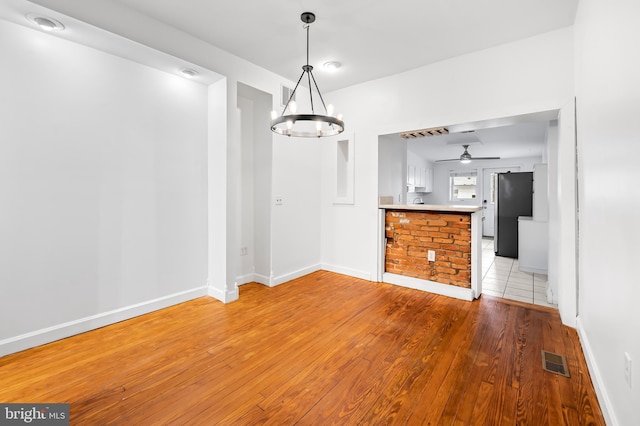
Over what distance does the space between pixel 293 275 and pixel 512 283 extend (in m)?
3.33

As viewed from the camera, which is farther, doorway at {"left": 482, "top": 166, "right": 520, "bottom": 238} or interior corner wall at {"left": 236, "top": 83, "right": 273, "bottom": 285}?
doorway at {"left": 482, "top": 166, "right": 520, "bottom": 238}

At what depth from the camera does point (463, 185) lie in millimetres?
10562

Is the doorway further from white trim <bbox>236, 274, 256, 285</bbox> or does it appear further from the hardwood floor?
white trim <bbox>236, 274, 256, 285</bbox>

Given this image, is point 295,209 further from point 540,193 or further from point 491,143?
point 491,143

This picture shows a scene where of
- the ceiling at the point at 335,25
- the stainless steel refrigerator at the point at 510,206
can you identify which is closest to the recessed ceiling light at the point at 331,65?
the ceiling at the point at 335,25

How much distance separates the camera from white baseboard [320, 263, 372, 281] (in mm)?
4320

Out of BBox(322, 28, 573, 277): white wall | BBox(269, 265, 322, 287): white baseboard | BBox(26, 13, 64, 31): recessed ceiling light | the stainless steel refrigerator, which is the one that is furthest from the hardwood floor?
the stainless steel refrigerator

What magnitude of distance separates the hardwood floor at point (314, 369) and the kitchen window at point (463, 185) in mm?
7945

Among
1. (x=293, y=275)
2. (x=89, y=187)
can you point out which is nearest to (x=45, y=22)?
(x=89, y=187)

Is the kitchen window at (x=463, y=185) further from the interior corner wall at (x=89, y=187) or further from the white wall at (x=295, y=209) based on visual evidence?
the interior corner wall at (x=89, y=187)

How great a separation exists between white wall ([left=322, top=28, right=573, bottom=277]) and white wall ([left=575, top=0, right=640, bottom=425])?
1.85 ft

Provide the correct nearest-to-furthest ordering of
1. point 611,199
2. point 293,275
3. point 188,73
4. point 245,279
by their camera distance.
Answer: point 611,199 < point 188,73 < point 245,279 < point 293,275

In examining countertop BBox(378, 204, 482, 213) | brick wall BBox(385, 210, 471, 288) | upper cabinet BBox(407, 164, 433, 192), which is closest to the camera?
countertop BBox(378, 204, 482, 213)

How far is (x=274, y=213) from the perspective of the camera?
4.02m
